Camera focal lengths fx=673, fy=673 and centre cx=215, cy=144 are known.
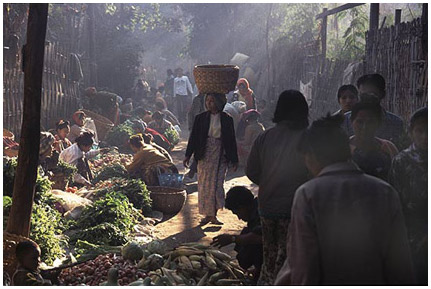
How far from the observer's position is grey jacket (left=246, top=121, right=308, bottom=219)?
488 cm

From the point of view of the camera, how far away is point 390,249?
3139 millimetres

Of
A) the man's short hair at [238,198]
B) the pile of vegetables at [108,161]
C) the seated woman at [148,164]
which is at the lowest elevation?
the pile of vegetables at [108,161]

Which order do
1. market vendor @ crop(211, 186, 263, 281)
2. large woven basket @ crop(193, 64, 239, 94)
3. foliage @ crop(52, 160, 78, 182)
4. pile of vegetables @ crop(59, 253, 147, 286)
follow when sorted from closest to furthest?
1. market vendor @ crop(211, 186, 263, 281)
2. pile of vegetables @ crop(59, 253, 147, 286)
3. foliage @ crop(52, 160, 78, 182)
4. large woven basket @ crop(193, 64, 239, 94)

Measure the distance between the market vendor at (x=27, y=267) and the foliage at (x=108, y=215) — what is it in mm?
2301

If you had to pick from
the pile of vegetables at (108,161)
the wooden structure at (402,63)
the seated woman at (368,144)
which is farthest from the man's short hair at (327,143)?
the pile of vegetables at (108,161)

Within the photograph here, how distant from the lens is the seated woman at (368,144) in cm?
469

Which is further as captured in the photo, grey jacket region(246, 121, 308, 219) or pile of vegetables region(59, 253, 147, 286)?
pile of vegetables region(59, 253, 147, 286)

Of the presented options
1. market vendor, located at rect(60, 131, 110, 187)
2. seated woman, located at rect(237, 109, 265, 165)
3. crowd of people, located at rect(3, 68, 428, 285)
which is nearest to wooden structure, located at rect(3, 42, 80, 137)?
market vendor, located at rect(60, 131, 110, 187)

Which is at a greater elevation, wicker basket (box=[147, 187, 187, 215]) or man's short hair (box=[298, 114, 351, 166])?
man's short hair (box=[298, 114, 351, 166])

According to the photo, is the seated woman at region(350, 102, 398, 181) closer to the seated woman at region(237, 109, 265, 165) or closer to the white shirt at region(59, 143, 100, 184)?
the white shirt at region(59, 143, 100, 184)

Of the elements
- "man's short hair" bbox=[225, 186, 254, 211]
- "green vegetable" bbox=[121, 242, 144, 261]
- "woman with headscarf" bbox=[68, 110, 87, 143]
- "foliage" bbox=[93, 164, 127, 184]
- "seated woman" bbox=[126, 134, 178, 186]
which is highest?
"man's short hair" bbox=[225, 186, 254, 211]

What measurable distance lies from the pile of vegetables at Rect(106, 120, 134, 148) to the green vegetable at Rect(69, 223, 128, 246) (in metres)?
8.44

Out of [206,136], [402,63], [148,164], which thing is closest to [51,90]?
[148,164]

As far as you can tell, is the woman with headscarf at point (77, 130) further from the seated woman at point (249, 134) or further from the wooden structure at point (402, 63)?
the wooden structure at point (402, 63)
